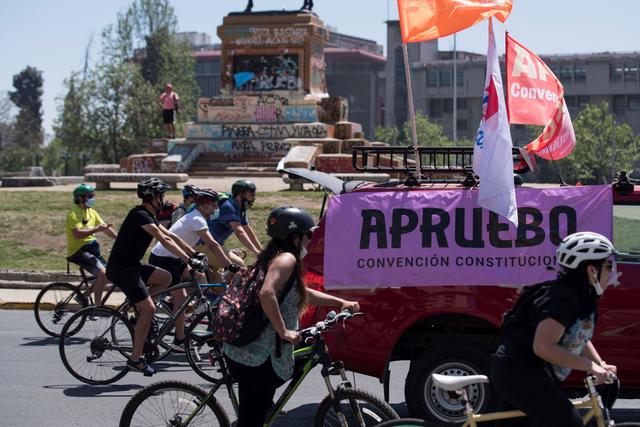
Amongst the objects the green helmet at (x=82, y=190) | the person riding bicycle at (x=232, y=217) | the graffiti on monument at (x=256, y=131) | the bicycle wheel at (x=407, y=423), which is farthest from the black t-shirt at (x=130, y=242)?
the graffiti on monument at (x=256, y=131)

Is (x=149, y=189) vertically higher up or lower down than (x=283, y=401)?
higher up

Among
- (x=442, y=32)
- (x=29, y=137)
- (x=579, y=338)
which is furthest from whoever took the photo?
(x=29, y=137)

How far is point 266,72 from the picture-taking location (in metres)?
41.1

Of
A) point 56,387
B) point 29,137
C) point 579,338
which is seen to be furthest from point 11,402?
point 29,137

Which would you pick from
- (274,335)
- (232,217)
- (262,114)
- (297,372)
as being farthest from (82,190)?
(262,114)

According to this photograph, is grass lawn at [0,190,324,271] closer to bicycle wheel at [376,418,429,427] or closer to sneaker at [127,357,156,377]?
sneaker at [127,357,156,377]

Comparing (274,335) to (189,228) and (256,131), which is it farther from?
(256,131)

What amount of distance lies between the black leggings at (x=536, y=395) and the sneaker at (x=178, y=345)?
498 cm

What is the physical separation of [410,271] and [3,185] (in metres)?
28.3

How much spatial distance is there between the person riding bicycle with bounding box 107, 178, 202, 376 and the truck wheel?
2.51 metres

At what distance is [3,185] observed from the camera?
3397cm

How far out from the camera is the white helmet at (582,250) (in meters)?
4.85

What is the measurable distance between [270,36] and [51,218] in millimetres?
19866

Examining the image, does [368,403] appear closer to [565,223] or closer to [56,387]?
[565,223]
